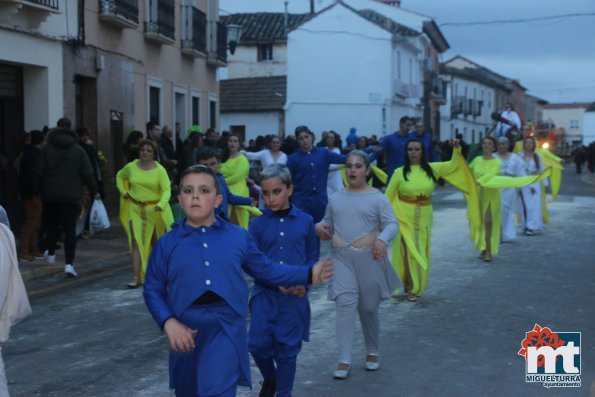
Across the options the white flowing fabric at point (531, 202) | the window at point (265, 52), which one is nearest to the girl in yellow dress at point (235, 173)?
the white flowing fabric at point (531, 202)

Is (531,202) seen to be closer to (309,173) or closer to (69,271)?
(309,173)

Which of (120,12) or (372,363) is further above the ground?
(120,12)

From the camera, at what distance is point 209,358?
4.46 meters

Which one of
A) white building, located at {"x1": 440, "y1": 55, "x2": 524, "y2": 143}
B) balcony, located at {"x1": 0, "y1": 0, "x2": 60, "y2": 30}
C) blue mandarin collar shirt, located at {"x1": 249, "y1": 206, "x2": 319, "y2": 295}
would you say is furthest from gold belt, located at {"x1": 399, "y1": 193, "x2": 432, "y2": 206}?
white building, located at {"x1": 440, "y1": 55, "x2": 524, "y2": 143}

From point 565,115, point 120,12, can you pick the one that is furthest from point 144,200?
point 565,115

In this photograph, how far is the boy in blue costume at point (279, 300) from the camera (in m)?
5.94

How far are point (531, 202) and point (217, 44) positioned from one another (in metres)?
13.0

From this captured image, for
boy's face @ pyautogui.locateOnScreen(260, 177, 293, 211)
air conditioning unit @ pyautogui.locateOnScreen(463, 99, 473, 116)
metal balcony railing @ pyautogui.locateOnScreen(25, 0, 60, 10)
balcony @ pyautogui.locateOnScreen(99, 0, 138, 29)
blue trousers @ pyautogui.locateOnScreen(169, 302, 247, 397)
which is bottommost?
blue trousers @ pyautogui.locateOnScreen(169, 302, 247, 397)

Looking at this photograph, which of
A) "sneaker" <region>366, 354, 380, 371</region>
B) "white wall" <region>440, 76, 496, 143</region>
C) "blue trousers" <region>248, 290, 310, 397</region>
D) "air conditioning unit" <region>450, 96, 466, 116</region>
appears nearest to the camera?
"blue trousers" <region>248, 290, 310, 397</region>

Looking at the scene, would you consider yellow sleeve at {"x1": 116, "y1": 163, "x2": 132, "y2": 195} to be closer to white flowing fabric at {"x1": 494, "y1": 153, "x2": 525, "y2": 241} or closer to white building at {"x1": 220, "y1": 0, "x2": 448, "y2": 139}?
white flowing fabric at {"x1": 494, "y1": 153, "x2": 525, "y2": 241}

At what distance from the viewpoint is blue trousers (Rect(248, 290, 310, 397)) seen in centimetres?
593

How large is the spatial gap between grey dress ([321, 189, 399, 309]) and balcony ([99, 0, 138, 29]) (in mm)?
12765

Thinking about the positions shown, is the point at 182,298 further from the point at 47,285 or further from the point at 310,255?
the point at 47,285

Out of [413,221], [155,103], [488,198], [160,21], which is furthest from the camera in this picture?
[155,103]
